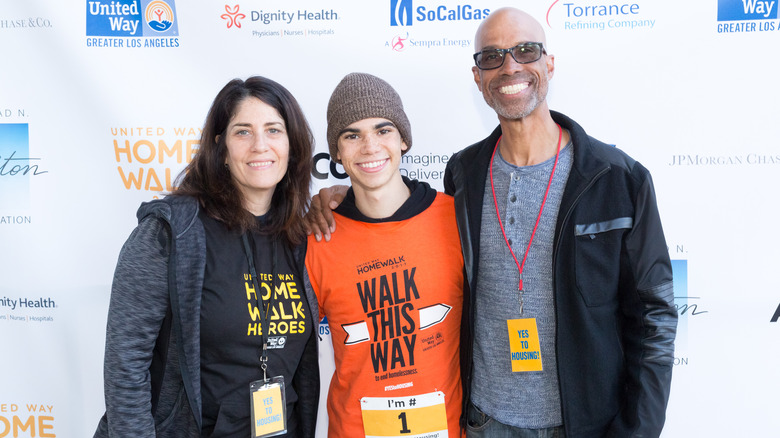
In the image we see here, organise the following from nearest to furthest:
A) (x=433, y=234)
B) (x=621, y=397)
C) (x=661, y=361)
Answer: (x=661, y=361)
(x=621, y=397)
(x=433, y=234)

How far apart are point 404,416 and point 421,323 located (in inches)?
10.9

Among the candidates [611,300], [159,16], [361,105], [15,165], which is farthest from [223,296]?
[15,165]

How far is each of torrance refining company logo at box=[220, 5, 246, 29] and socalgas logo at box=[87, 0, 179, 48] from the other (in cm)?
25

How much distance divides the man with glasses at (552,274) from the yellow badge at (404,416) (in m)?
0.13

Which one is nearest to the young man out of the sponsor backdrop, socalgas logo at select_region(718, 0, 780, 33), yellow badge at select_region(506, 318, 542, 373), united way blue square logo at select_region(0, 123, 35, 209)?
yellow badge at select_region(506, 318, 542, 373)

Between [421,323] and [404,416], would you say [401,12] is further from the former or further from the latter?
[404,416]

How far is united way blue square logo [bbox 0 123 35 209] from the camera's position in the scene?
102 inches

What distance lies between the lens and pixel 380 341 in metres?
1.61

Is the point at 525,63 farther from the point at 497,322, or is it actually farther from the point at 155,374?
the point at 155,374

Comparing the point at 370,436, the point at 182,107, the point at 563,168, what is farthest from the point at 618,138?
the point at 182,107

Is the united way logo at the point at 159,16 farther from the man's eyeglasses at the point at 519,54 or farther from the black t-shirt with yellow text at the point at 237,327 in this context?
the man's eyeglasses at the point at 519,54

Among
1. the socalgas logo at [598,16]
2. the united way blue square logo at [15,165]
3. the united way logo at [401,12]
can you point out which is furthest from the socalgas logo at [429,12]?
the united way blue square logo at [15,165]

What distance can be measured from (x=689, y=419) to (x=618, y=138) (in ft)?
4.35

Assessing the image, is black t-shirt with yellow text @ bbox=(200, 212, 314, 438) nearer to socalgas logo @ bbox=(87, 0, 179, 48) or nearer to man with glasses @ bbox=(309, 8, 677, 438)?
man with glasses @ bbox=(309, 8, 677, 438)
